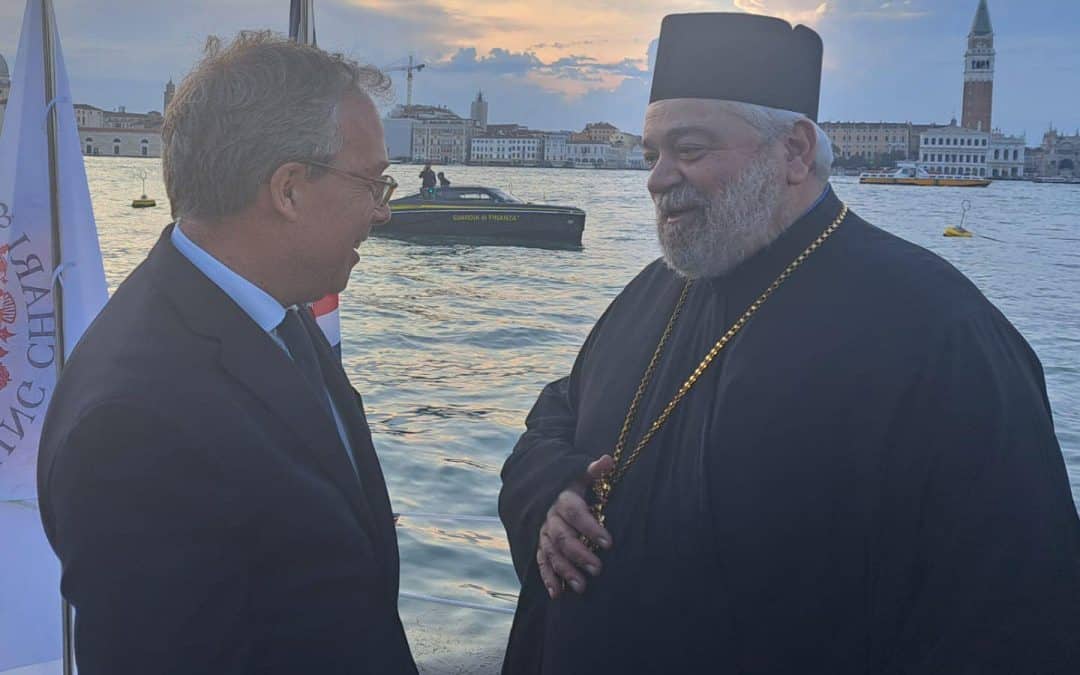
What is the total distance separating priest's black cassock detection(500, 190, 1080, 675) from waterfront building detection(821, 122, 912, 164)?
120m

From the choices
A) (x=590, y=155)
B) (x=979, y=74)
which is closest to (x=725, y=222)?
(x=979, y=74)

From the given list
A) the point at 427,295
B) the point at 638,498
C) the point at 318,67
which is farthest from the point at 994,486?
the point at 427,295

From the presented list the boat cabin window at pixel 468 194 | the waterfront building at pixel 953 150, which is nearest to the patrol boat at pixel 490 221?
the boat cabin window at pixel 468 194

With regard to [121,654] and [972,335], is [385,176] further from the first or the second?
[972,335]

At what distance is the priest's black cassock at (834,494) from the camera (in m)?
1.59

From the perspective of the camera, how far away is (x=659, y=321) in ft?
7.14

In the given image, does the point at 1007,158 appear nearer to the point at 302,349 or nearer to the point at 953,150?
the point at 953,150

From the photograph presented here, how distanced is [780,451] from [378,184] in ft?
2.45

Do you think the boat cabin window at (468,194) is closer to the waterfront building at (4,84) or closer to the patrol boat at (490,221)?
the patrol boat at (490,221)

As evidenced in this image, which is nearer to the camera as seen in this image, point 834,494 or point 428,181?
point 834,494

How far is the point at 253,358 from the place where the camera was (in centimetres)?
153

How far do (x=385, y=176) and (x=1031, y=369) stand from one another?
103 centimetres

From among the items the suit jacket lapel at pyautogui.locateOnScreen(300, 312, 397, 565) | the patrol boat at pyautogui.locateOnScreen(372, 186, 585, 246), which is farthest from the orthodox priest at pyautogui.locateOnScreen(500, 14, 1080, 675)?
the patrol boat at pyautogui.locateOnScreen(372, 186, 585, 246)

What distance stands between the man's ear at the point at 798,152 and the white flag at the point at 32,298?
1.85 m
